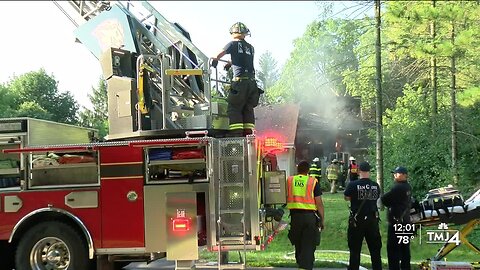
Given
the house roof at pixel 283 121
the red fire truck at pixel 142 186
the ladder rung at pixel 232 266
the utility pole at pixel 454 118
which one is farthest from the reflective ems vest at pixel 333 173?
the ladder rung at pixel 232 266

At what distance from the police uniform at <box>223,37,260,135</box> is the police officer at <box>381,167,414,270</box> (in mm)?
2208

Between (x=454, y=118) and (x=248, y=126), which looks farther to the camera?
(x=454, y=118)

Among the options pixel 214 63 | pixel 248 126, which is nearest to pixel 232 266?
pixel 248 126

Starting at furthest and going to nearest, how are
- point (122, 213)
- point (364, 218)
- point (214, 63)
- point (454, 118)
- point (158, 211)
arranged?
point (454, 118) → point (364, 218) → point (214, 63) → point (122, 213) → point (158, 211)

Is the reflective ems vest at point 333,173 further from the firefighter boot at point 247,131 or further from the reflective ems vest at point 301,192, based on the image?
the firefighter boot at point 247,131

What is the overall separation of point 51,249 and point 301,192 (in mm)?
3212

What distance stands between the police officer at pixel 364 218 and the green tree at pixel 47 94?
33395 millimetres

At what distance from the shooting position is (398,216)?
Answer: 7.30m

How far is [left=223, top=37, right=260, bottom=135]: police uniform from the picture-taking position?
6.83 metres

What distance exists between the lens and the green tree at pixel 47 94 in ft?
126

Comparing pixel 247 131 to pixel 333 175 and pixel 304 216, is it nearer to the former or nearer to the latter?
pixel 304 216

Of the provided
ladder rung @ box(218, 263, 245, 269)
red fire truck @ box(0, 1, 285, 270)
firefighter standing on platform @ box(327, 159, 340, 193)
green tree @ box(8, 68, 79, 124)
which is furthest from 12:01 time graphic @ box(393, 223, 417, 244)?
green tree @ box(8, 68, 79, 124)

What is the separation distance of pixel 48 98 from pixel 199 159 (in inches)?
1415

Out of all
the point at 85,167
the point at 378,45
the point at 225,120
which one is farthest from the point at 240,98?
the point at 378,45
